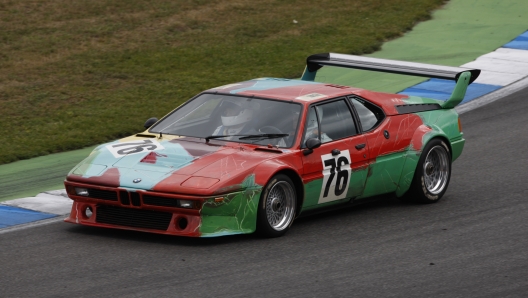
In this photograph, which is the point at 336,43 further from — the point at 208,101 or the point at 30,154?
the point at 208,101

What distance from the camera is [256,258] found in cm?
784

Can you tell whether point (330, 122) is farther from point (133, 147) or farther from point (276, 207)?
point (133, 147)

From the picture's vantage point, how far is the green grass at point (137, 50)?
45.5 feet

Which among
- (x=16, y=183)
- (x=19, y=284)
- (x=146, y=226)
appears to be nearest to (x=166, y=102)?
(x=16, y=183)

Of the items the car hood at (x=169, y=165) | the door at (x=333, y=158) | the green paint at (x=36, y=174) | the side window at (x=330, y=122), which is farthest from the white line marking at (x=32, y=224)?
the side window at (x=330, y=122)

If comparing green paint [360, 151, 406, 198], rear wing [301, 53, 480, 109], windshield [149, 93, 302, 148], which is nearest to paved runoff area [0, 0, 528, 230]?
windshield [149, 93, 302, 148]

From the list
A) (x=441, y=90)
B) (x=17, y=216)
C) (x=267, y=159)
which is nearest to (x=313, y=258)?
(x=267, y=159)

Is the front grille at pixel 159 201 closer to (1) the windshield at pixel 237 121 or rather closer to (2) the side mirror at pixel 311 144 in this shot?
(1) the windshield at pixel 237 121

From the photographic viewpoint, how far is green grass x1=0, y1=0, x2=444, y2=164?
13.9m

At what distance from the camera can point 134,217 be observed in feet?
26.9

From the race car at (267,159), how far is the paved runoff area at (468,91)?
34.9 inches

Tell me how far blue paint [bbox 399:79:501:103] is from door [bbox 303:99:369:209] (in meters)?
6.06

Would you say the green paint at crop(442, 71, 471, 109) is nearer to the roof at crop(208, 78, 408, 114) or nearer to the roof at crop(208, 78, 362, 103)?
the roof at crop(208, 78, 408, 114)

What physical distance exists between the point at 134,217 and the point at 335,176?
1.96 meters
